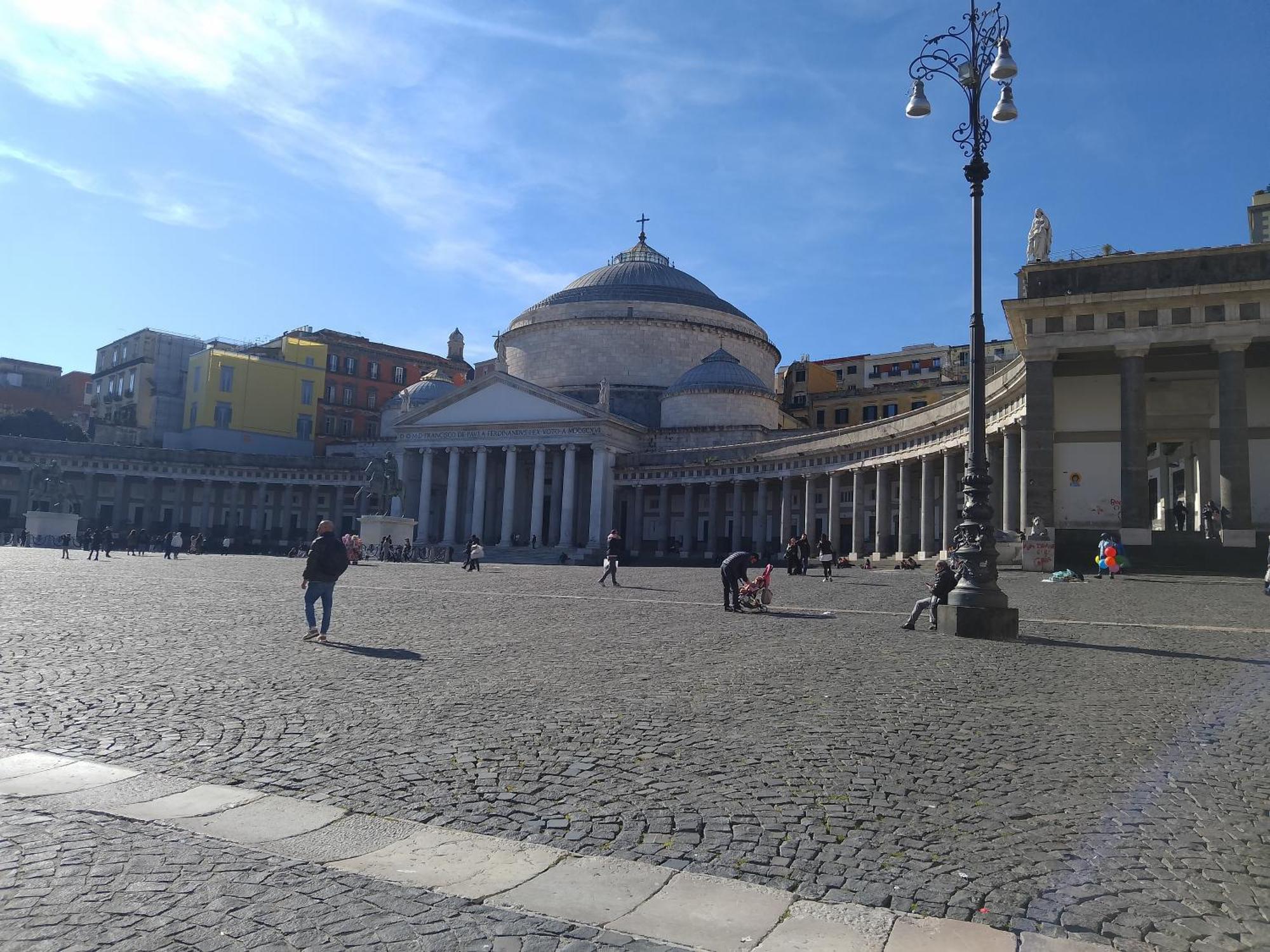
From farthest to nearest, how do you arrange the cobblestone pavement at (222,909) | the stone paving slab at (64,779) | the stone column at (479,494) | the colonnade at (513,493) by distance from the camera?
1. the stone column at (479,494)
2. the colonnade at (513,493)
3. the stone paving slab at (64,779)
4. the cobblestone pavement at (222,909)

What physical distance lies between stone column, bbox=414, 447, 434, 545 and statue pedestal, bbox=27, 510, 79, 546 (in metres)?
20.2

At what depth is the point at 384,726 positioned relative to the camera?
7.30 m

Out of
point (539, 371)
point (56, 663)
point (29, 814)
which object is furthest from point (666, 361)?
point (29, 814)

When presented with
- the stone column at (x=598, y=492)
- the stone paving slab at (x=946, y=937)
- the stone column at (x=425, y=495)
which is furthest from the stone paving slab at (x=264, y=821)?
the stone column at (x=425, y=495)

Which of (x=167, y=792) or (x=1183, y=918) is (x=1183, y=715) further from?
(x=167, y=792)

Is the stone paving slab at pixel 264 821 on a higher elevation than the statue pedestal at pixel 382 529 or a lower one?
lower

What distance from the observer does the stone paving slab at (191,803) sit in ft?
17.0

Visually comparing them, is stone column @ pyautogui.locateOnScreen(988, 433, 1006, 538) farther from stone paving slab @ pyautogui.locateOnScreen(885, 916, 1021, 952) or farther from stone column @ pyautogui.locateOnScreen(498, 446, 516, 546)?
stone paving slab @ pyautogui.locateOnScreen(885, 916, 1021, 952)

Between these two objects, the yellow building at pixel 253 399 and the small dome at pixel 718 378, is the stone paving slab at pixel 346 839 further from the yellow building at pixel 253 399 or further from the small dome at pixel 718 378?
the yellow building at pixel 253 399

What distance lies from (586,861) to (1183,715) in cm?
578

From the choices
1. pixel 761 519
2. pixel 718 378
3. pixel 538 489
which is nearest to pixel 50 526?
pixel 538 489

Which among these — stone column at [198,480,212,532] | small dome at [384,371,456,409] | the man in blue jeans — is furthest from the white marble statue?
stone column at [198,480,212,532]

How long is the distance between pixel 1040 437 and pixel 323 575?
23469 mm

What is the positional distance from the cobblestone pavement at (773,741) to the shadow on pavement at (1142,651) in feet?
0.22
